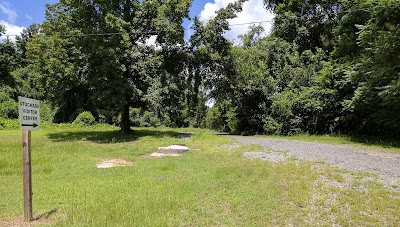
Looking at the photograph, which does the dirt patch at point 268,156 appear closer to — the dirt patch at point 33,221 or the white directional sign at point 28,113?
the dirt patch at point 33,221

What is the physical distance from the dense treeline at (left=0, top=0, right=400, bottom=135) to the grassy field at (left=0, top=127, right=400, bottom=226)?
646 centimetres

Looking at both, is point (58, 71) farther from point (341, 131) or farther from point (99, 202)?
point (341, 131)

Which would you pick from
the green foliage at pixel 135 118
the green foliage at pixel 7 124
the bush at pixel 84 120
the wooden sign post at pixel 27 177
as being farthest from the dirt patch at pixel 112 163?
the green foliage at pixel 135 118

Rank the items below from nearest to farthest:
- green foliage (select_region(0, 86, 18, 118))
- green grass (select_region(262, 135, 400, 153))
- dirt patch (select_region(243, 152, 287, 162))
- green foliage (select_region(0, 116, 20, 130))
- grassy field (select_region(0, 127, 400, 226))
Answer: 1. grassy field (select_region(0, 127, 400, 226))
2. dirt patch (select_region(243, 152, 287, 162))
3. green grass (select_region(262, 135, 400, 153))
4. green foliage (select_region(0, 116, 20, 130))
5. green foliage (select_region(0, 86, 18, 118))

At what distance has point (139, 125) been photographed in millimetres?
31172

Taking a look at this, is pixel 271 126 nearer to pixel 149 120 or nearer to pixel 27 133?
pixel 27 133

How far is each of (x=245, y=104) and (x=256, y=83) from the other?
1791mm

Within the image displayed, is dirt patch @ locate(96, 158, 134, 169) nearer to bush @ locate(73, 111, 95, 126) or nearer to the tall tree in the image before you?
the tall tree

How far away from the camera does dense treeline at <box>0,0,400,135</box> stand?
40.6 ft

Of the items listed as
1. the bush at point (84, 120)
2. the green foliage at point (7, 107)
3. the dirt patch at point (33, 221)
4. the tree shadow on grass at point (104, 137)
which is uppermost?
the green foliage at point (7, 107)

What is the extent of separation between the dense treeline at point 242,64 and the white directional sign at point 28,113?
982cm

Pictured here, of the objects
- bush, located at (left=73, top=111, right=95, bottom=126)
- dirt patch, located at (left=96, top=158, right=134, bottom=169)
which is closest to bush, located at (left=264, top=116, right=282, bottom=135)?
dirt patch, located at (left=96, top=158, right=134, bottom=169)

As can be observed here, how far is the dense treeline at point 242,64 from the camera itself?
1238 centimetres

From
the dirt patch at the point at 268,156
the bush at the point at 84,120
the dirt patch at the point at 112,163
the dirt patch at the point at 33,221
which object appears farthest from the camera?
the bush at the point at 84,120
